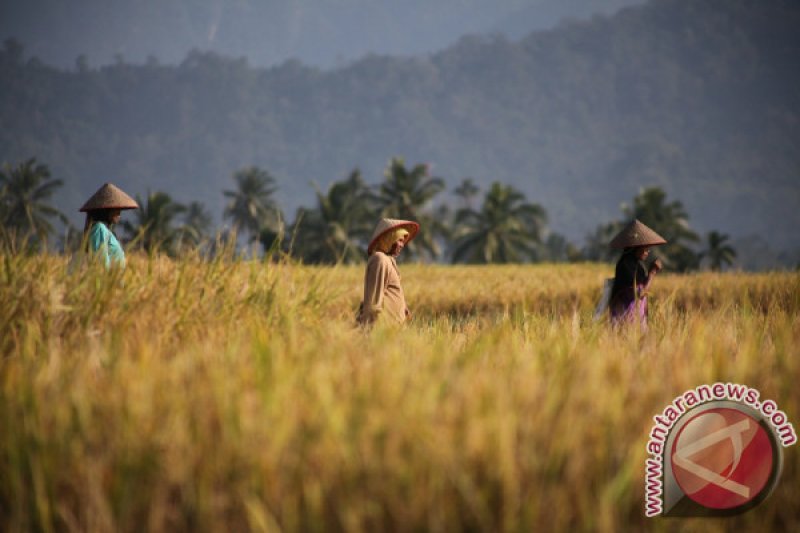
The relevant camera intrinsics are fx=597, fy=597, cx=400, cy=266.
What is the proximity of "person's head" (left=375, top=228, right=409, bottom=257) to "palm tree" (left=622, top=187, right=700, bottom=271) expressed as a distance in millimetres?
44296

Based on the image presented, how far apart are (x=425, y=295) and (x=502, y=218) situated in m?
34.7

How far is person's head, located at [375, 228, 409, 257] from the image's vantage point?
5.23m

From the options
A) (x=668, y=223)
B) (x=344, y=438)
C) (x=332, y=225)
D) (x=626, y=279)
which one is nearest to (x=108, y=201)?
(x=344, y=438)

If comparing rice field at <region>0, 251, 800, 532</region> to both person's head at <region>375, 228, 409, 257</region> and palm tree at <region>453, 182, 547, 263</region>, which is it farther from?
palm tree at <region>453, 182, 547, 263</region>

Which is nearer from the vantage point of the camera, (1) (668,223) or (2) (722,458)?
(2) (722,458)

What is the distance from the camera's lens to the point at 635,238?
620 cm

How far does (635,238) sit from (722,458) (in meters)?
4.45

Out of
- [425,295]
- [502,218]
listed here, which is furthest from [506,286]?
[502,218]

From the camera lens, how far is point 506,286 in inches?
638

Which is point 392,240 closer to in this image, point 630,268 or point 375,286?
point 375,286

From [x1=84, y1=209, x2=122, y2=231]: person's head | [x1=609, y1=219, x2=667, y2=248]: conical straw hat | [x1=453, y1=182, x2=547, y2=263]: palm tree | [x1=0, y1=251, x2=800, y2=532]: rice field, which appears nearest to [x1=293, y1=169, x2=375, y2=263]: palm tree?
[x1=453, y1=182, x2=547, y2=263]: palm tree

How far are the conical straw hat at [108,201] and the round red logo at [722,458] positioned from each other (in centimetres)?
466

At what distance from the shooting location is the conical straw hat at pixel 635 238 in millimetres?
6137

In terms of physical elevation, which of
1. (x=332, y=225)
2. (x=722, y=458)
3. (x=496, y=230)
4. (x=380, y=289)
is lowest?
(x=722, y=458)
